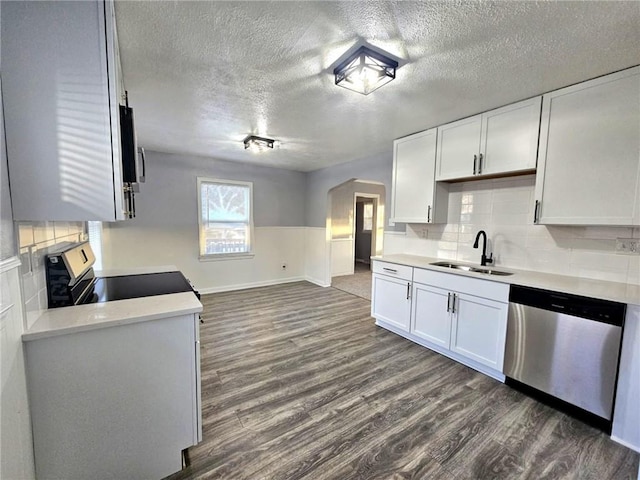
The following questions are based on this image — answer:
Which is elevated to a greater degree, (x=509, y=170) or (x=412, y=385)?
(x=509, y=170)

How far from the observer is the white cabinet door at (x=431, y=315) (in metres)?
2.61

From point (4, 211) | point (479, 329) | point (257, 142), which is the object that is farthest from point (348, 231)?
point (4, 211)

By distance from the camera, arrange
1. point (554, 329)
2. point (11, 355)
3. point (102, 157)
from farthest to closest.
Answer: point (554, 329), point (102, 157), point (11, 355)

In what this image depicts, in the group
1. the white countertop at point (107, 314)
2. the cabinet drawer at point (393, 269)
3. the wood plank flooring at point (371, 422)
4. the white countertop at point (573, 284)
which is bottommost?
the wood plank flooring at point (371, 422)

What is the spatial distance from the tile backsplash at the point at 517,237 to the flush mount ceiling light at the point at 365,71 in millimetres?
1745

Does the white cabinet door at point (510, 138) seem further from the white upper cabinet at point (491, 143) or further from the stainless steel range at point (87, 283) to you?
the stainless steel range at point (87, 283)

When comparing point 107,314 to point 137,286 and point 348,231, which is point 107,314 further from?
point 348,231

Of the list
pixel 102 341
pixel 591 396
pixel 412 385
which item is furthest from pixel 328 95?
Result: pixel 591 396

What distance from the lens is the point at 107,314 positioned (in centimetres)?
130

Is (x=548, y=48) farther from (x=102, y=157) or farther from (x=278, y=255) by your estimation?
(x=278, y=255)

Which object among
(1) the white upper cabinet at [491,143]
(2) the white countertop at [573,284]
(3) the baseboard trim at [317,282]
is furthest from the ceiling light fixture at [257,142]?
(3) the baseboard trim at [317,282]

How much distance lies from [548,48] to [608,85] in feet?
2.36

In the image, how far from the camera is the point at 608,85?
1846 mm

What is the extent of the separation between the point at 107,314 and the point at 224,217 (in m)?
3.75
